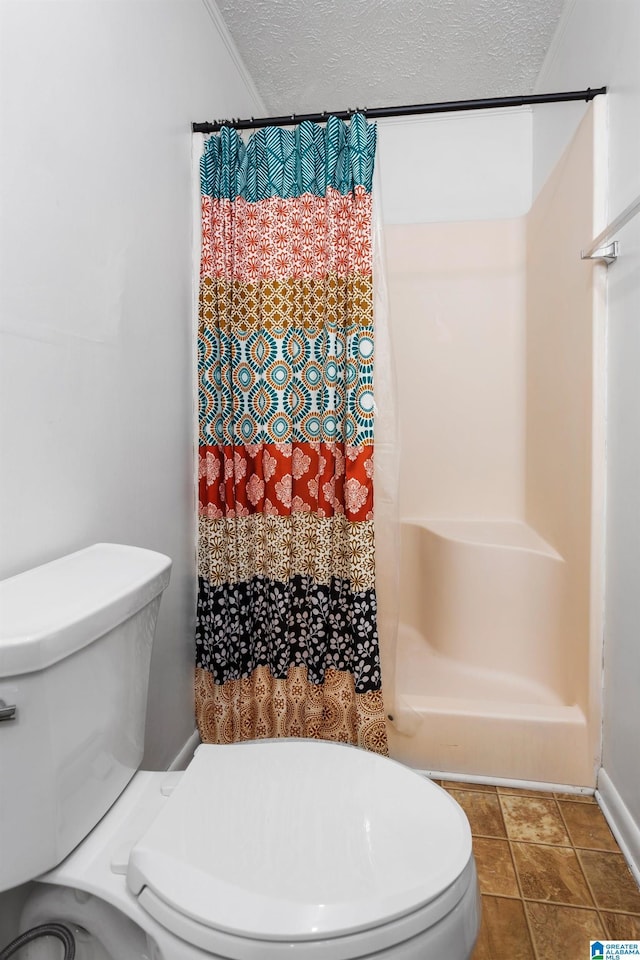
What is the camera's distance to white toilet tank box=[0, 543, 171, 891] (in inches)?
28.9

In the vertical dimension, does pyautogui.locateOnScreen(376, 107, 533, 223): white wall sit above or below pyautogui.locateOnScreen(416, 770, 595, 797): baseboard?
above

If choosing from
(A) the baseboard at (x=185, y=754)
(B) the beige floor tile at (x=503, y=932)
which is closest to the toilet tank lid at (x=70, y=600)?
(A) the baseboard at (x=185, y=754)

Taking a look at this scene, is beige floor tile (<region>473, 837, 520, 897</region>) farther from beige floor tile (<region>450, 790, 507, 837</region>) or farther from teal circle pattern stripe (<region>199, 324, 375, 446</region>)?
teal circle pattern stripe (<region>199, 324, 375, 446</region>)

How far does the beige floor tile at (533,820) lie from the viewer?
150 cm

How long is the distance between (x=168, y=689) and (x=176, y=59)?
1.72 meters

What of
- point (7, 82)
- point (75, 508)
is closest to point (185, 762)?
point (75, 508)

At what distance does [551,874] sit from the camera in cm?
137

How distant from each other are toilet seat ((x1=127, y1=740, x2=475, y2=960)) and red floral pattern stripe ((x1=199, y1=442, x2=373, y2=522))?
0.76m

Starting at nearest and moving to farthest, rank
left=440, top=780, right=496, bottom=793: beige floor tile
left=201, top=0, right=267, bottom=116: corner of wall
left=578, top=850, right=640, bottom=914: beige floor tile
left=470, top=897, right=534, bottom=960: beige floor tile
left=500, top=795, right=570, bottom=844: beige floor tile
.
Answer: left=470, top=897, right=534, bottom=960: beige floor tile → left=578, top=850, right=640, bottom=914: beige floor tile → left=500, top=795, right=570, bottom=844: beige floor tile → left=440, top=780, right=496, bottom=793: beige floor tile → left=201, top=0, right=267, bottom=116: corner of wall

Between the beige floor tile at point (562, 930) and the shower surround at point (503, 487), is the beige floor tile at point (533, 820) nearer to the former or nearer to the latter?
the shower surround at point (503, 487)

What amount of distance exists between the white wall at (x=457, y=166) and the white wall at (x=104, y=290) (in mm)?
1000

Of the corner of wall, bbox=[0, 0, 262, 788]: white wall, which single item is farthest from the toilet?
the corner of wall

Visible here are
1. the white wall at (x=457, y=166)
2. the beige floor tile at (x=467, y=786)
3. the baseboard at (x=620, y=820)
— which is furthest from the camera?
the white wall at (x=457, y=166)

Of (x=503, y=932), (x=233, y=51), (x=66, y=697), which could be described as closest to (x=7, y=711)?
(x=66, y=697)
